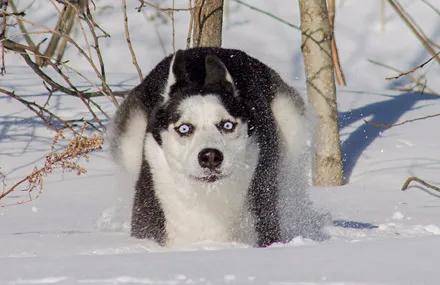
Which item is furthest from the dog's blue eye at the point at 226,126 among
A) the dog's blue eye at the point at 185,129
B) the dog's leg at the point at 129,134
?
the dog's leg at the point at 129,134

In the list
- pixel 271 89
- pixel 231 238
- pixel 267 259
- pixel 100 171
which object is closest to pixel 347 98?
pixel 100 171

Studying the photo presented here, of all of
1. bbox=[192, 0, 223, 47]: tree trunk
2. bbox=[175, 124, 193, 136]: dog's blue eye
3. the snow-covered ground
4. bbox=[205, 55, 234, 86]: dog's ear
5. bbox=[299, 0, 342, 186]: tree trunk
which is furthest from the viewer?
bbox=[299, 0, 342, 186]: tree trunk

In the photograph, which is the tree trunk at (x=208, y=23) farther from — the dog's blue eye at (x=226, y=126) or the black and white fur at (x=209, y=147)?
the dog's blue eye at (x=226, y=126)

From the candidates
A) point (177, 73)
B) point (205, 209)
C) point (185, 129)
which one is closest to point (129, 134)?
point (177, 73)

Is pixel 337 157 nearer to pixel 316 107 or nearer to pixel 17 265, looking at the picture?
pixel 316 107

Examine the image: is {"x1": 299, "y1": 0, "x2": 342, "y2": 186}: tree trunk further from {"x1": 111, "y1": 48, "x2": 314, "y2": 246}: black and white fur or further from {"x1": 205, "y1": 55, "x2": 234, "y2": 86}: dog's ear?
{"x1": 205, "y1": 55, "x2": 234, "y2": 86}: dog's ear

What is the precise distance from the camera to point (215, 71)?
5332mm

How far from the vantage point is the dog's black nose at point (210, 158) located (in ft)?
16.1

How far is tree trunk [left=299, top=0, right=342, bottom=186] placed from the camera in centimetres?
777

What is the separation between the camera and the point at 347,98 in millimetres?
10086

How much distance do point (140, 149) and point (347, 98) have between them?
4.49m

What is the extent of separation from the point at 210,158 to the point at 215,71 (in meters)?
0.62

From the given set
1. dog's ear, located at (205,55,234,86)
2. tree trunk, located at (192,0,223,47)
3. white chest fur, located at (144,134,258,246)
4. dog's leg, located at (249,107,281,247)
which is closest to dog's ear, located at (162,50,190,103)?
dog's ear, located at (205,55,234,86)

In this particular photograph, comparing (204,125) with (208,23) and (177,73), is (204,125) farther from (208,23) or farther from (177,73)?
(208,23)
